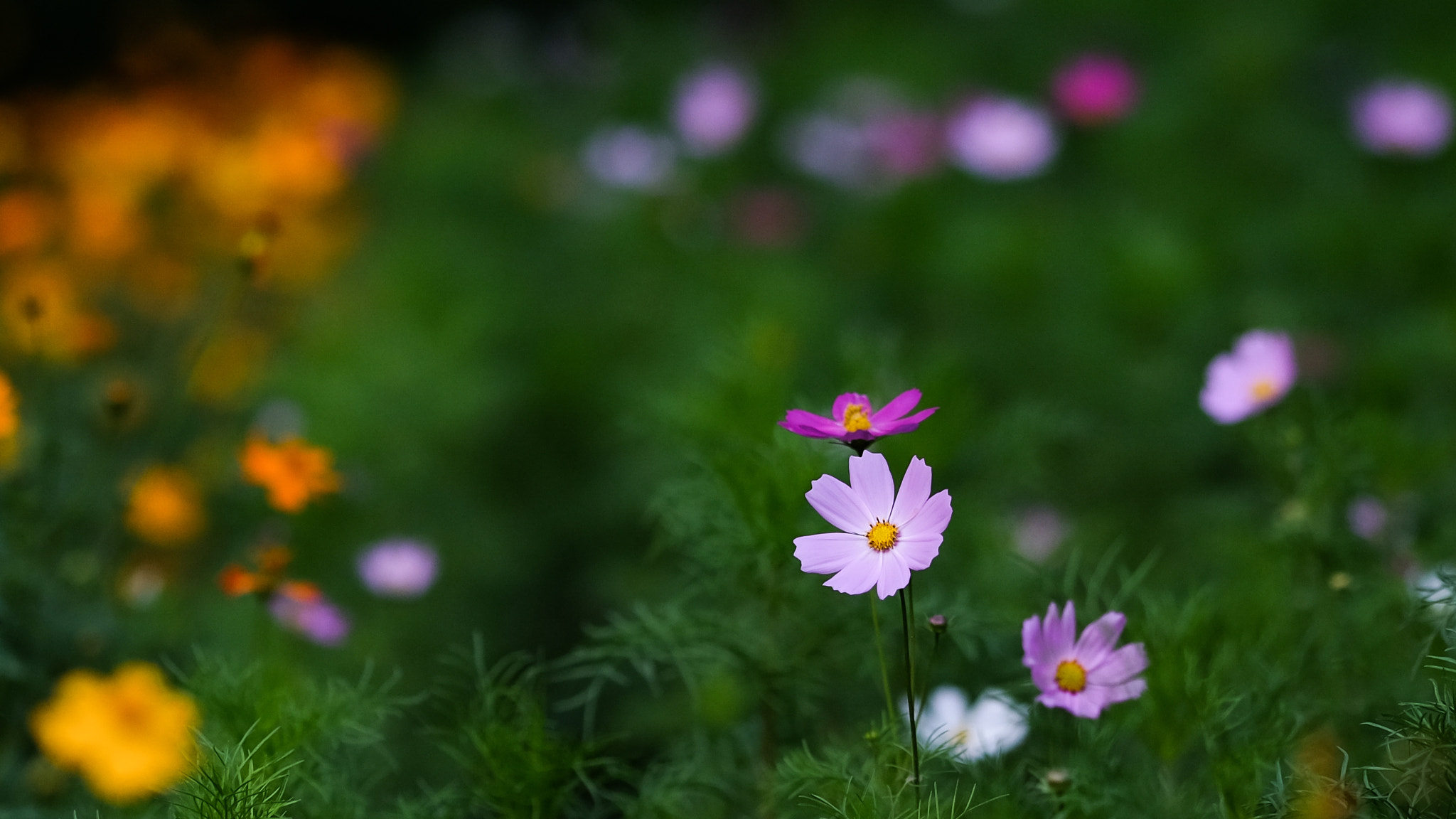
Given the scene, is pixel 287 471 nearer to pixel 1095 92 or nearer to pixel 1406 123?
pixel 1095 92

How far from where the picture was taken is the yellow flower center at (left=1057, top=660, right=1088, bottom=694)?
2.40ft

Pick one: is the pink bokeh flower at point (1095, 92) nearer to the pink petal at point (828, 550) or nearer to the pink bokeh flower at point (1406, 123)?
the pink bokeh flower at point (1406, 123)

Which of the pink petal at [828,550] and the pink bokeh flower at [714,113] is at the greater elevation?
the pink petal at [828,550]

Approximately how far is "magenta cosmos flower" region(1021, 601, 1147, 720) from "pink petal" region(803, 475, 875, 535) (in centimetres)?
13

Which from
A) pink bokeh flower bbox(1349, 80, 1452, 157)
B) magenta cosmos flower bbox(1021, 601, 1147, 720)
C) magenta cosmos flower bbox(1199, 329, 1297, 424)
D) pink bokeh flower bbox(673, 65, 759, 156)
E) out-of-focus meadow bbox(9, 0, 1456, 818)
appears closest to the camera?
magenta cosmos flower bbox(1021, 601, 1147, 720)

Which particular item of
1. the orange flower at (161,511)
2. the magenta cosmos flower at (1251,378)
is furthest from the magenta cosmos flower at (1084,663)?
the orange flower at (161,511)

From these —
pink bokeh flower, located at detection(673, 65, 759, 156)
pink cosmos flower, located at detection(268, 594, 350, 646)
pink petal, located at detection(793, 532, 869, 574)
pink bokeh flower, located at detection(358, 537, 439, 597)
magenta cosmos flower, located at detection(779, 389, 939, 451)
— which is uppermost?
magenta cosmos flower, located at detection(779, 389, 939, 451)

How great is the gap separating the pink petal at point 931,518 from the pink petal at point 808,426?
0.07 meters

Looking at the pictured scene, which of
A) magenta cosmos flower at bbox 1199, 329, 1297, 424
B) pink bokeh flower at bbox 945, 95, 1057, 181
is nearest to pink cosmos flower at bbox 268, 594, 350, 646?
magenta cosmos flower at bbox 1199, 329, 1297, 424

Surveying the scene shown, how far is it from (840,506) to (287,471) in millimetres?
583

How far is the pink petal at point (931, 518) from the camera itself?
0.62 meters

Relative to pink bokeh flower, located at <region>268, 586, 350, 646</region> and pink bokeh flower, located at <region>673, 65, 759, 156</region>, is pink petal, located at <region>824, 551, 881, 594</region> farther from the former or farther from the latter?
pink bokeh flower, located at <region>673, 65, 759, 156</region>

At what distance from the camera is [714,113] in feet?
7.84

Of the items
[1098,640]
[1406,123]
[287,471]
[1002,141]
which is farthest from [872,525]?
[1406,123]
